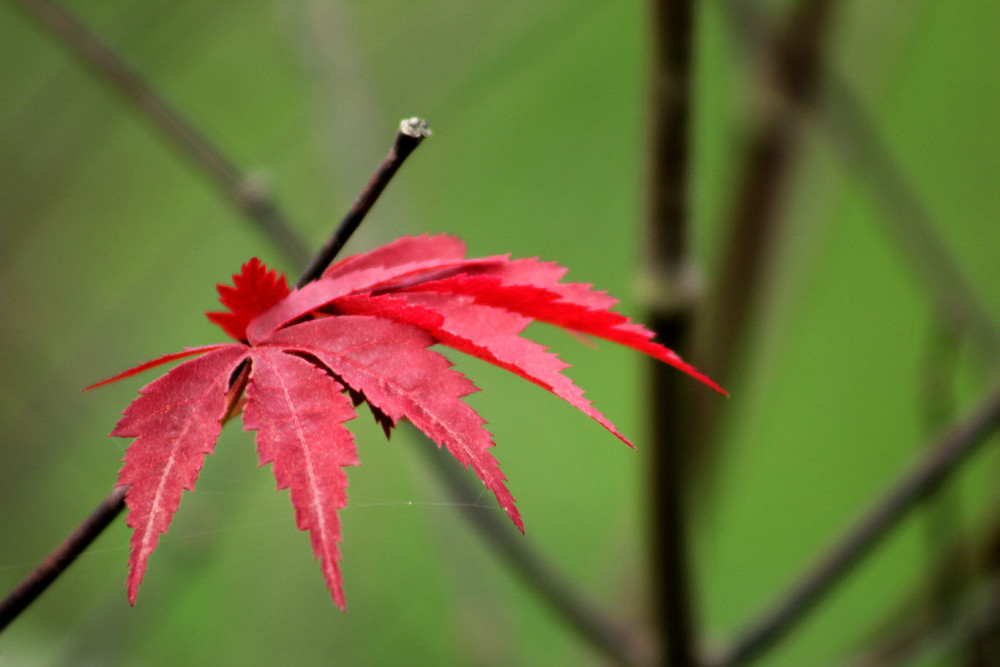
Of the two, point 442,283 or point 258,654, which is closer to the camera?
point 442,283

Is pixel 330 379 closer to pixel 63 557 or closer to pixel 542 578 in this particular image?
pixel 63 557

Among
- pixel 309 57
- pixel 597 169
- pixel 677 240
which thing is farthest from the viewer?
pixel 597 169

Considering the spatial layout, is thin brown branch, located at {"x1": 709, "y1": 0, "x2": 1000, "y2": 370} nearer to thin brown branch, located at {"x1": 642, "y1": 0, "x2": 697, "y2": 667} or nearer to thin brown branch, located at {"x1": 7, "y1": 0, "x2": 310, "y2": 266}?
thin brown branch, located at {"x1": 642, "y1": 0, "x2": 697, "y2": 667}

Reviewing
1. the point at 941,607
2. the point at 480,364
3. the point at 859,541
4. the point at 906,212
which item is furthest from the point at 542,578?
the point at 480,364

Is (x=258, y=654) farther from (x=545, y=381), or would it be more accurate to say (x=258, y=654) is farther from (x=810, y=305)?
(x=545, y=381)

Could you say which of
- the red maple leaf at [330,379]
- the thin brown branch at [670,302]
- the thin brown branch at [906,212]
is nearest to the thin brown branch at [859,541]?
the thin brown branch at [670,302]

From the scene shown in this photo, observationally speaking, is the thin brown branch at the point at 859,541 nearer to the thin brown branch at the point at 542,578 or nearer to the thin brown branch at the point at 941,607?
the thin brown branch at the point at 542,578

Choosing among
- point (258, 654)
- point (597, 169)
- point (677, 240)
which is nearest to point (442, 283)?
point (677, 240)
